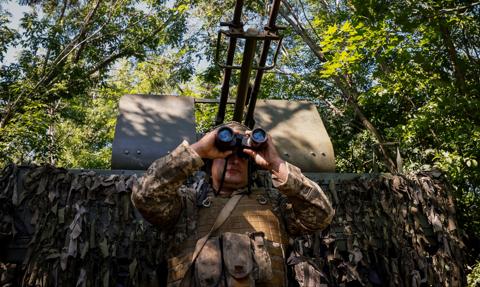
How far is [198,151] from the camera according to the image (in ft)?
9.00

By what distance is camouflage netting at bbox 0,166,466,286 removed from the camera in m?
3.70

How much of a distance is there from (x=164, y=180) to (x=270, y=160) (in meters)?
0.58

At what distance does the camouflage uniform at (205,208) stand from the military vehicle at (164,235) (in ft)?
1.11

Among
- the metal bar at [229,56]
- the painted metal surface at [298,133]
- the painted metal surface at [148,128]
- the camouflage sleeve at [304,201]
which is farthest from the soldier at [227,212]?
the painted metal surface at [298,133]

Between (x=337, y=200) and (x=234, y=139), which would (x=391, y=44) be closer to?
(x=337, y=200)

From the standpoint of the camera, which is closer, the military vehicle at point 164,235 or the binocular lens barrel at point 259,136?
the binocular lens barrel at point 259,136

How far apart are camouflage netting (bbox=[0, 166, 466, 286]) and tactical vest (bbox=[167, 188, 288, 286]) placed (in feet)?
1.11

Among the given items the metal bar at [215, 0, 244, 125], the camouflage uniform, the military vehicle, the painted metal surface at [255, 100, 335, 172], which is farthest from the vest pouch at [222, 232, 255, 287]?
the painted metal surface at [255, 100, 335, 172]

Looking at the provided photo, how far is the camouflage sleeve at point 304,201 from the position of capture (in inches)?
109

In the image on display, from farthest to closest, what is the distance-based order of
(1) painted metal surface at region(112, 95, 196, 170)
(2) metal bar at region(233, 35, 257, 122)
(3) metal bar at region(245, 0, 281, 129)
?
1. (1) painted metal surface at region(112, 95, 196, 170)
2. (2) metal bar at region(233, 35, 257, 122)
3. (3) metal bar at region(245, 0, 281, 129)

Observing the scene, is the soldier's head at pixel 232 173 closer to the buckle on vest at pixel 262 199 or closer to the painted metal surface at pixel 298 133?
the buckle on vest at pixel 262 199

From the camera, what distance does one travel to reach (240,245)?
2.62m

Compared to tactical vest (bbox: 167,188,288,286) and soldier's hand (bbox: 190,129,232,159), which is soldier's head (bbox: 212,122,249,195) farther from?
soldier's hand (bbox: 190,129,232,159)

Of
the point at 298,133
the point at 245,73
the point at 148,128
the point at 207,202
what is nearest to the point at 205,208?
the point at 207,202
